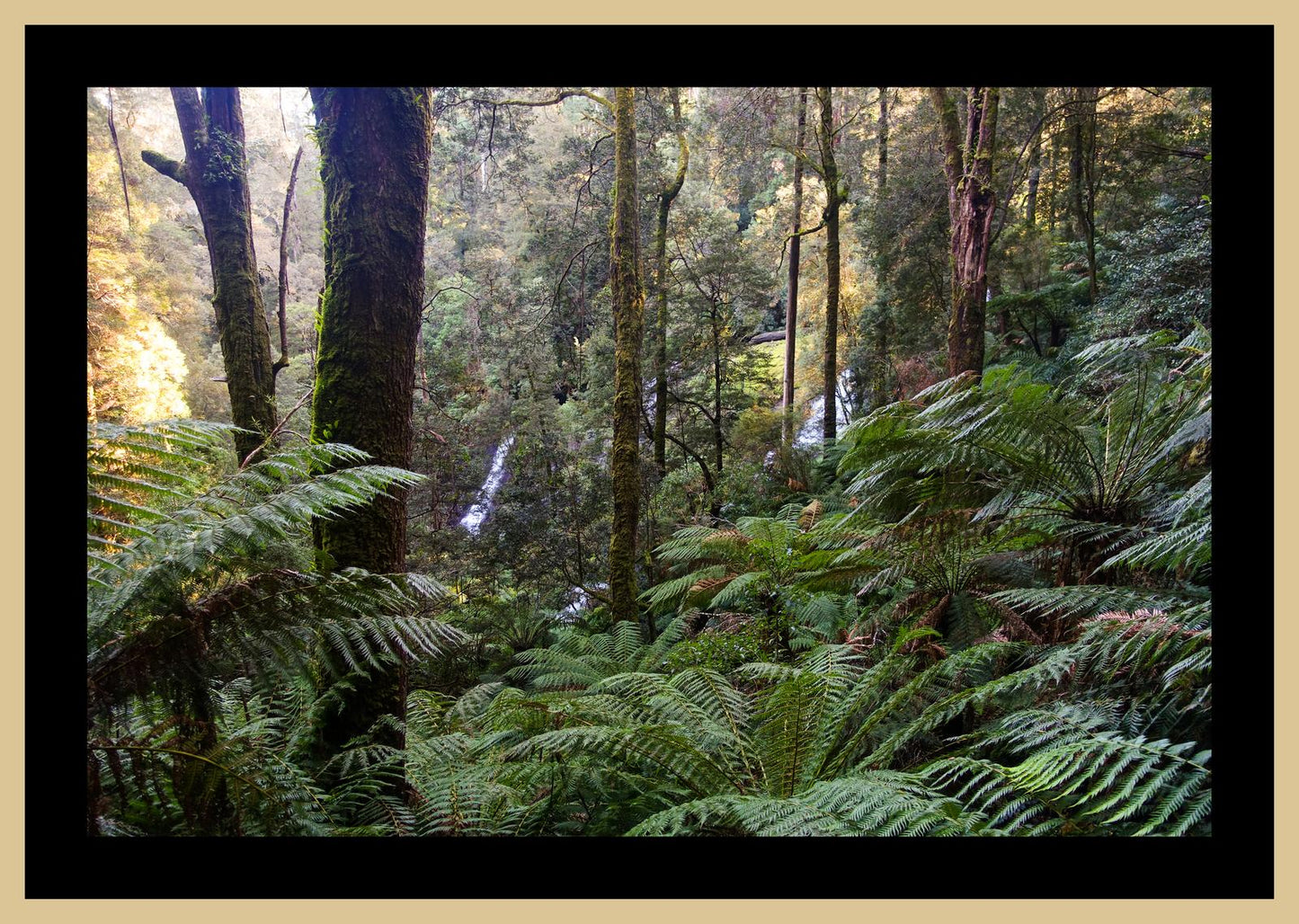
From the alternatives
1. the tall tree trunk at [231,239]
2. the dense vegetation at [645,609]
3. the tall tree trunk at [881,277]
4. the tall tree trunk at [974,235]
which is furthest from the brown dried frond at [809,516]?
the tall tree trunk at [881,277]

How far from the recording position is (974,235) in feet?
13.8

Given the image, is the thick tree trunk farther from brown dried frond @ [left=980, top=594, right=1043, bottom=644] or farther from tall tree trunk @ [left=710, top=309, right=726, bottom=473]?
tall tree trunk @ [left=710, top=309, right=726, bottom=473]

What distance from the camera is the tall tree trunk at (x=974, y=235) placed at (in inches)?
162

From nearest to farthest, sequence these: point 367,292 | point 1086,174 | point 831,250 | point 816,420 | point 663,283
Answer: point 367,292 < point 831,250 < point 663,283 < point 1086,174 < point 816,420

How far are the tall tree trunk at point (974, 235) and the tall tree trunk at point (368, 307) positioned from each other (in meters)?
3.61

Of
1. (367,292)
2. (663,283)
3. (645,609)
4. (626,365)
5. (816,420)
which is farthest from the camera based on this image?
(816,420)

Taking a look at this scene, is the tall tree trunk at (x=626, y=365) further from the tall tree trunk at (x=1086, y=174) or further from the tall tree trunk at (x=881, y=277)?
the tall tree trunk at (x=1086, y=174)

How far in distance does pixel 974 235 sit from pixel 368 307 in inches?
154

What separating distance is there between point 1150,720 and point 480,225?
56.7ft

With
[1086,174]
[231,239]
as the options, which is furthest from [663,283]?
[1086,174]

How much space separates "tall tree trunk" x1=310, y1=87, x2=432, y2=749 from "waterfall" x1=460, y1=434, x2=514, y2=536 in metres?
6.10

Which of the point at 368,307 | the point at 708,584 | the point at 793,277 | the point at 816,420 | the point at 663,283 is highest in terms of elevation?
the point at 793,277

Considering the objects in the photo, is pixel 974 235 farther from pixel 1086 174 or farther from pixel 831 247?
pixel 1086 174
